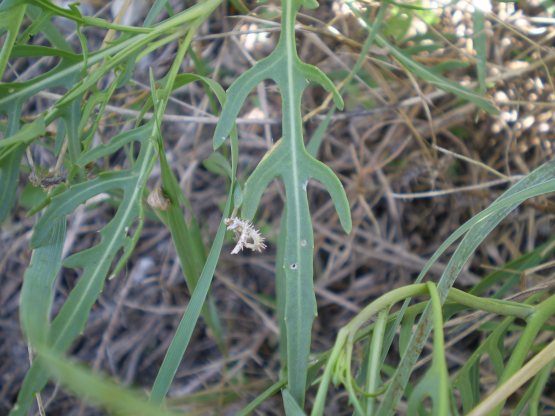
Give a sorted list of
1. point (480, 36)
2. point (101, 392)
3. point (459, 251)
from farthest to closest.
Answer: point (480, 36)
point (459, 251)
point (101, 392)

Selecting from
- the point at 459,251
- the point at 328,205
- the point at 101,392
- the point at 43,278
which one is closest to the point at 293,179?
the point at 459,251

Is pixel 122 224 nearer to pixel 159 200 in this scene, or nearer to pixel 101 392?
pixel 159 200

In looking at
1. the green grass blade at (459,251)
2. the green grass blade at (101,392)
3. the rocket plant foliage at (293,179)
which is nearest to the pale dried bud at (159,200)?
the rocket plant foliage at (293,179)

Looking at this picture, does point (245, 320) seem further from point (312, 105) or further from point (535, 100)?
point (535, 100)

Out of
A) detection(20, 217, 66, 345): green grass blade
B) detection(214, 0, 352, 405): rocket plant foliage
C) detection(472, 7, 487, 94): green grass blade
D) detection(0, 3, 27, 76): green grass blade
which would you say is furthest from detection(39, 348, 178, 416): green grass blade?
detection(472, 7, 487, 94): green grass blade

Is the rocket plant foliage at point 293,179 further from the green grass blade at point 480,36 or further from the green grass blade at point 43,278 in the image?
the green grass blade at point 480,36

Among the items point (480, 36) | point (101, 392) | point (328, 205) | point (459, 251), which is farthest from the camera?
point (328, 205)

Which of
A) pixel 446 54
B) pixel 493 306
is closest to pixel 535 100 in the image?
pixel 446 54

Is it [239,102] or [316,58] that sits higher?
[239,102]
